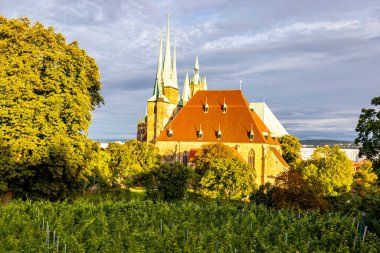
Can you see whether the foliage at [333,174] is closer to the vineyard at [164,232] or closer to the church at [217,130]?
the church at [217,130]

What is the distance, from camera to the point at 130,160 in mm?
46375

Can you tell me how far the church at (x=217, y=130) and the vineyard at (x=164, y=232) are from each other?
31497 mm

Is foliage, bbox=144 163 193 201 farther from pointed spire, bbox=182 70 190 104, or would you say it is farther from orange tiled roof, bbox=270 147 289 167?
pointed spire, bbox=182 70 190 104

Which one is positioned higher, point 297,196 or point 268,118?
point 268,118

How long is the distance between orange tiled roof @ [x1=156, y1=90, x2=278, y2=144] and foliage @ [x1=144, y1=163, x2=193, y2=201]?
73.0 ft

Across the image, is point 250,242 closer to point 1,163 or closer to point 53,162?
point 53,162

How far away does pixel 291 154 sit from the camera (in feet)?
208

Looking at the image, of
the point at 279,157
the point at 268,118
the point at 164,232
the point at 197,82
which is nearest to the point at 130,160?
the point at 279,157

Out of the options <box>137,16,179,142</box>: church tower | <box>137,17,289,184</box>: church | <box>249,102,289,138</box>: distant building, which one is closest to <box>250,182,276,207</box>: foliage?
<box>137,17,289,184</box>: church

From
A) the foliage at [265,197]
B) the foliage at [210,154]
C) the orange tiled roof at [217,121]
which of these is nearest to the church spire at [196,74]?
the orange tiled roof at [217,121]

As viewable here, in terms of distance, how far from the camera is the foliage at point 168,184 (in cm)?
3164

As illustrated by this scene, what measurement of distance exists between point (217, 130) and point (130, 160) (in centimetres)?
1364

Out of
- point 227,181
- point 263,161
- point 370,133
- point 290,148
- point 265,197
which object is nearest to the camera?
point 370,133

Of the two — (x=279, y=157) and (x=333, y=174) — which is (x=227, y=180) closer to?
(x=333, y=174)
